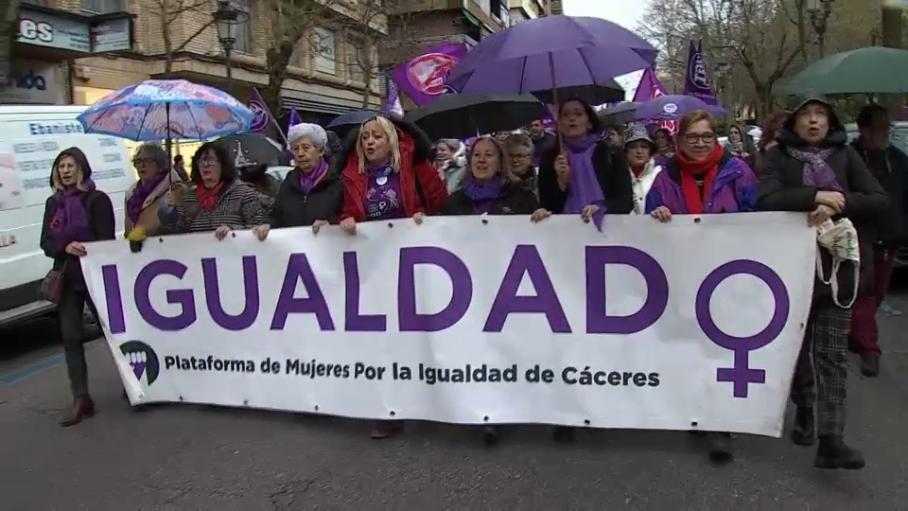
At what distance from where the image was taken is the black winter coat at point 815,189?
12.5 ft

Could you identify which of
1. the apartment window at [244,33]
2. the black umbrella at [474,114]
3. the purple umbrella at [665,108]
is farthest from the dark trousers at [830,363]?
the apartment window at [244,33]

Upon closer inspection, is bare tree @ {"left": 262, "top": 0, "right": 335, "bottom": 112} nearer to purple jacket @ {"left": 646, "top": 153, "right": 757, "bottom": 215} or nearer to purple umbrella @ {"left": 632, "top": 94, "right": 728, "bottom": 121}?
purple umbrella @ {"left": 632, "top": 94, "right": 728, "bottom": 121}

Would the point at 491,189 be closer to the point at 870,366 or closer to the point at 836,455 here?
the point at 836,455

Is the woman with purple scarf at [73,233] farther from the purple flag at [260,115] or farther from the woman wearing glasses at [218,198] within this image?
→ the purple flag at [260,115]

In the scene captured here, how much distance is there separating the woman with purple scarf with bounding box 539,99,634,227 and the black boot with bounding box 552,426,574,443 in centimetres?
119

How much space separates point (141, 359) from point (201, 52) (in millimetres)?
16102

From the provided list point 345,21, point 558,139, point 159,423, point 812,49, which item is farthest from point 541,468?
point 812,49

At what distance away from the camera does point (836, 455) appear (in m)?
3.77

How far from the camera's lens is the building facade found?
15.0m

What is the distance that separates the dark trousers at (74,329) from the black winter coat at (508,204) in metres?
2.45

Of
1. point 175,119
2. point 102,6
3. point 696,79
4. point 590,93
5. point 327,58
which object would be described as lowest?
point 175,119

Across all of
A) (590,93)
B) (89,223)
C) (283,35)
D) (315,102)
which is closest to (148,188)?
(89,223)

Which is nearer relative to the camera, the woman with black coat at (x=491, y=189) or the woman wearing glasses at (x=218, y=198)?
the woman with black coat at (x=491, y=189)

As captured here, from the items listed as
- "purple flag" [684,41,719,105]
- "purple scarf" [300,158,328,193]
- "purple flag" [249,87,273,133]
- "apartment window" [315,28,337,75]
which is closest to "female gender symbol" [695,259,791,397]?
"purple scarf" [300,158,328,193]
